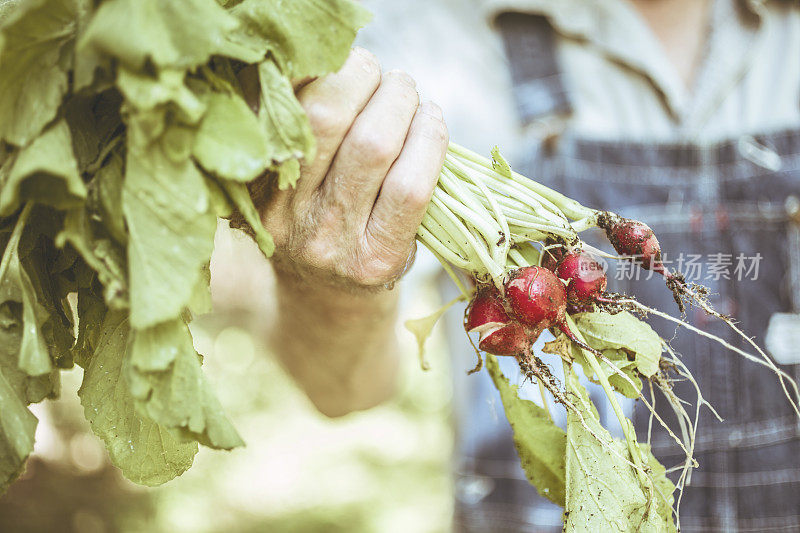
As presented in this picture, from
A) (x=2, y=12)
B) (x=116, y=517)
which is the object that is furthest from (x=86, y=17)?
(x=116, y=517)

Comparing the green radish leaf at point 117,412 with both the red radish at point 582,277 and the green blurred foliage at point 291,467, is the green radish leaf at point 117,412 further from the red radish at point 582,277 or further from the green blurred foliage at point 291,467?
the green blurred foliage at point 291,467

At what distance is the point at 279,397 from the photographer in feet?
15.0

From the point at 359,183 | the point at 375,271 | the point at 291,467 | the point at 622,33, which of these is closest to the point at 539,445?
the point at 375,271

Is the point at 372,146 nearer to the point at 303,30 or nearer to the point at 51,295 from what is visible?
the point at 303,30

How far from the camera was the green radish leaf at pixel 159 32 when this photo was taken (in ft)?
1.86

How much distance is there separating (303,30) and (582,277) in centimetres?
50

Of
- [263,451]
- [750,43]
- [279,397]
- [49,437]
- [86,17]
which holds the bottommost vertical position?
[263,451]

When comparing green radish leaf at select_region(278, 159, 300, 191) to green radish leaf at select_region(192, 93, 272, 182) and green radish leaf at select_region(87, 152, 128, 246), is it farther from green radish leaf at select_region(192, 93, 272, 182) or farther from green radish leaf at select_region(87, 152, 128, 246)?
green radish leaf at select_region(87, 152, 128, 246)

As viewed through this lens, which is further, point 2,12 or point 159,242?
point 2,12

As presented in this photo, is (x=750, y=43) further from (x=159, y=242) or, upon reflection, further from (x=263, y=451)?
(x=263, y=451)

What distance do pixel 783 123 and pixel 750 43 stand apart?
25 cm

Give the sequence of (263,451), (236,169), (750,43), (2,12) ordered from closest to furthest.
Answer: (236,169), (2,12), (750,43), (263,451)

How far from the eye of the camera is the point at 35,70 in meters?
0.66

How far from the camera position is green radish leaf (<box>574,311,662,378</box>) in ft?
2.96
